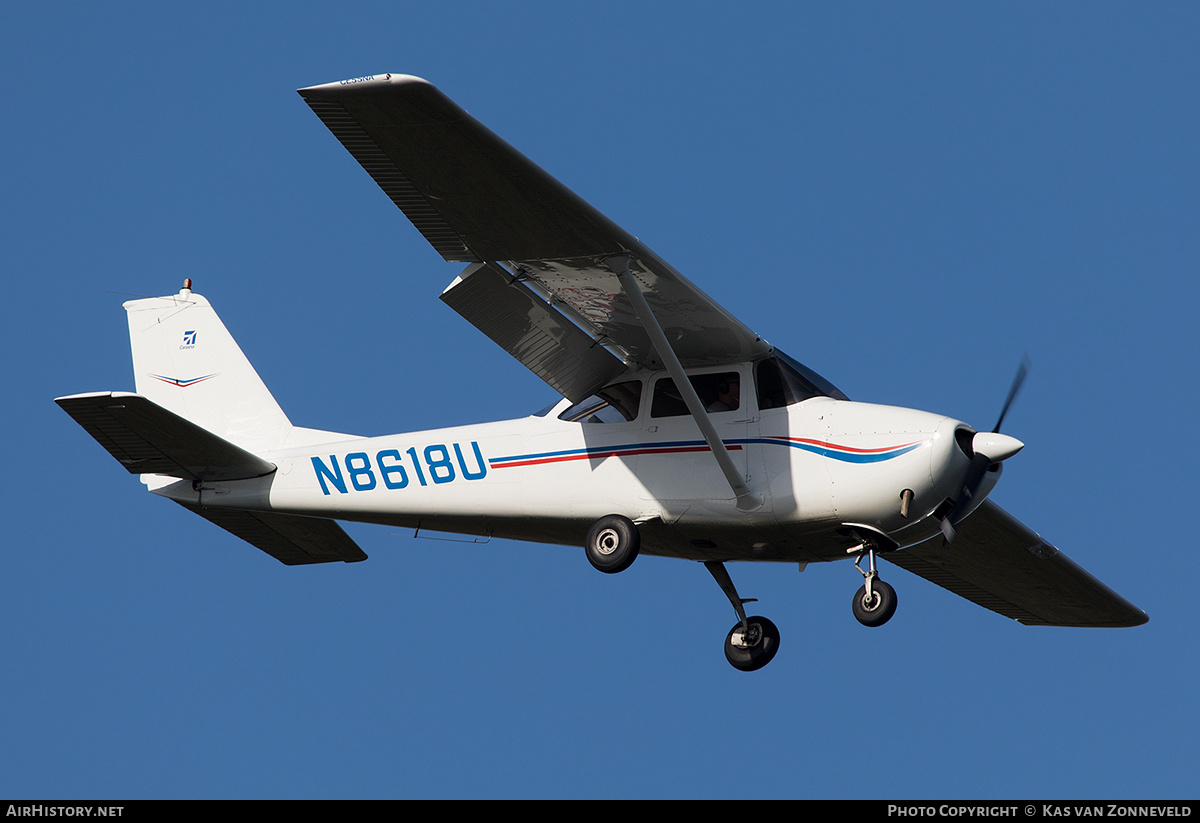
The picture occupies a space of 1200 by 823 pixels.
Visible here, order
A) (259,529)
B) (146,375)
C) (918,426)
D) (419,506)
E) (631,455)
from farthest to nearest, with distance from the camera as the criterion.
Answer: (146,375) → (259,529) → (419,506) → (631,455) → (918,426)

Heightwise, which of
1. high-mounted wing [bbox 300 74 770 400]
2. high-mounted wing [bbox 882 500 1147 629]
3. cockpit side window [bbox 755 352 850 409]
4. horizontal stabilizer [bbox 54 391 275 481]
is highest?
high-mounted wing [bbox 300 74 770 400]

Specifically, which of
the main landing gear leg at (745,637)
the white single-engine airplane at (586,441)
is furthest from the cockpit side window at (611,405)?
the main landing gear leg at (745,637)

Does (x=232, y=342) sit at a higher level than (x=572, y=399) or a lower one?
higher

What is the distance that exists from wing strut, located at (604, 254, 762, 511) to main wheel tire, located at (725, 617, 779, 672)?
1.82m

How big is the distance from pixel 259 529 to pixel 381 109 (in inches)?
238

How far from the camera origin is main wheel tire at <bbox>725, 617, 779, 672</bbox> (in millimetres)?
13961

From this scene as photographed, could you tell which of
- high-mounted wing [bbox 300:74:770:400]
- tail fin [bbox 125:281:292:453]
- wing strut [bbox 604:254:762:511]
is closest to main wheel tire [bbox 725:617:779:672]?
wing strut [bbox 604:254:762:511]

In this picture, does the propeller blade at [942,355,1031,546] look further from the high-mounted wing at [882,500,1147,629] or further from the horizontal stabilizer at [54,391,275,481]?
the horizontal stabilizer at [54,391,275,481]

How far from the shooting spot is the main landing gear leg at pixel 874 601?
40.2 feet

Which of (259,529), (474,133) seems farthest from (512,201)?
(259,529)

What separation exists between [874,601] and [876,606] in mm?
43

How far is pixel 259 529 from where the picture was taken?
50.5 feet

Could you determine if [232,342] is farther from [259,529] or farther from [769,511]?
[769,511]
